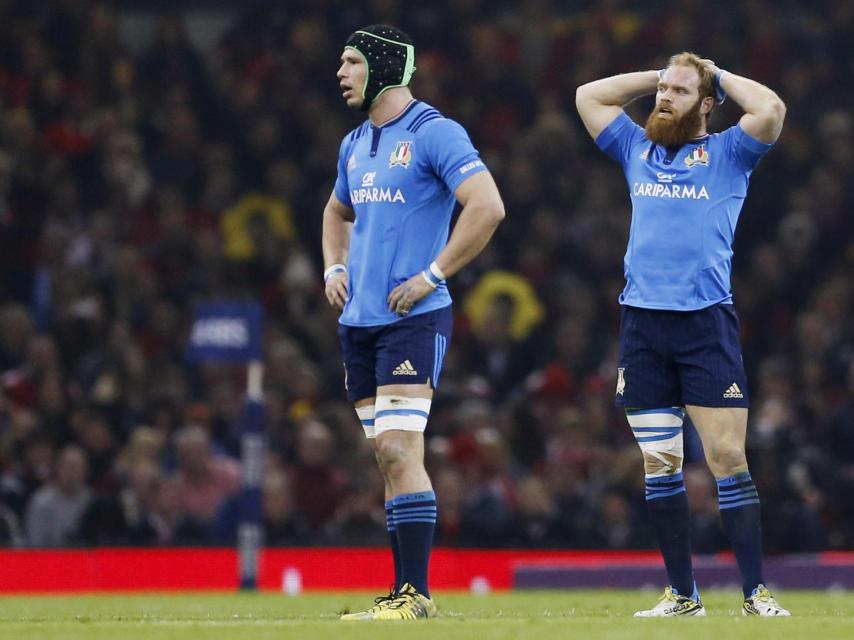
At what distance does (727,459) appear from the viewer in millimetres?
8812

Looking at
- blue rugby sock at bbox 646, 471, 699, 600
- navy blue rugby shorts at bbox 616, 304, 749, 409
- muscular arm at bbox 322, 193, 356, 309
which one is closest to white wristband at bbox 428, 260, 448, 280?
muscular arm at bbox 322, 193, 356, 309

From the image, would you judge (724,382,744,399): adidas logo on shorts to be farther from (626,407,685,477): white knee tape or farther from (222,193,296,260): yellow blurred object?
(222,193,296,260): yellow blurred object

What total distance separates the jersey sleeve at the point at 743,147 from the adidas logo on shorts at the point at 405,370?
187 centimetres

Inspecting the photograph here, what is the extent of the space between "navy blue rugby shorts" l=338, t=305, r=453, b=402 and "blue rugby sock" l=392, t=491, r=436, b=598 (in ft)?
1.85

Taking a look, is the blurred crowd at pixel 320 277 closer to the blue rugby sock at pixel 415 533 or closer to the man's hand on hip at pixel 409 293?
the blue rugby sock at pixel 415 533

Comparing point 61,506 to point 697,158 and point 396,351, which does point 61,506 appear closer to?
point 396,351

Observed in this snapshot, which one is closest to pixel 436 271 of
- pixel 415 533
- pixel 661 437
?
pixel 415 533

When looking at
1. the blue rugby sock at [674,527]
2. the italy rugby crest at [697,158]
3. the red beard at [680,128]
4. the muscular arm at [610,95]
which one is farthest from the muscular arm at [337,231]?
the blue rugby sock at [674,527]

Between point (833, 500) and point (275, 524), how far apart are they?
475 cm

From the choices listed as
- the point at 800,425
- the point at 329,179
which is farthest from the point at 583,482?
the point at 329,179

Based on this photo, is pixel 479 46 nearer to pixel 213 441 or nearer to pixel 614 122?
pixel 213 441

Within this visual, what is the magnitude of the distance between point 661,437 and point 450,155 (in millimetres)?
1718

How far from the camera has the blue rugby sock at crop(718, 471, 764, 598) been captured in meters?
8.78

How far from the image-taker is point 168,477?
51.8ft
